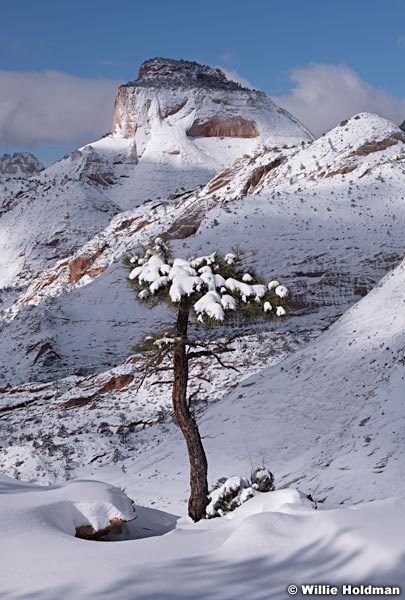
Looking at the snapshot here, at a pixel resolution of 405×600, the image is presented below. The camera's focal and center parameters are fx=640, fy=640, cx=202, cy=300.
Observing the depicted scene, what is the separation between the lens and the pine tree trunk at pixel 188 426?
8.59 metres

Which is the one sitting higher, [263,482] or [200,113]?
[200,113]

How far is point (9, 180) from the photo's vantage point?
94188mm

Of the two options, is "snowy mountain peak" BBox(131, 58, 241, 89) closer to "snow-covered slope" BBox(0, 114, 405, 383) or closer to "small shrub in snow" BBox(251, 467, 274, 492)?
"snow-covered slope" BBox(0, 114, 405, 383)

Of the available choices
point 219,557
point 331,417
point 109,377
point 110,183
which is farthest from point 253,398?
point 110,183

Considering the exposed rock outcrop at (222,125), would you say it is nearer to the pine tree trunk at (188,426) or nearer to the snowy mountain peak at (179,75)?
the snowy mountain peak at (179,75)

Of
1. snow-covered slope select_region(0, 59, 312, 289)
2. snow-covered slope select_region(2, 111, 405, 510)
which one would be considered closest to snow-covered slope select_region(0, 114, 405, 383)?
snow-covered slope select_region(2, 111, 405, 510)

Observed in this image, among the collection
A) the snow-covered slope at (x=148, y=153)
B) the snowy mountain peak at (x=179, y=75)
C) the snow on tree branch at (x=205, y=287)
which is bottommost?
the snow on tree branch at (x=205, y=287)

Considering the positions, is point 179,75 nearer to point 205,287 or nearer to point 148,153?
point 148,153

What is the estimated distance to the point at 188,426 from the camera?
8750mm

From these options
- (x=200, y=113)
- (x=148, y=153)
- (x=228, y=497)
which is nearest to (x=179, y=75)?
(x=200, y=113)

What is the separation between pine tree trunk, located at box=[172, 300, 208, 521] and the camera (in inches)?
338

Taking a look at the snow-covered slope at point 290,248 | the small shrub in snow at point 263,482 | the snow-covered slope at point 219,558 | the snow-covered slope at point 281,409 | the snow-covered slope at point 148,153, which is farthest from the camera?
the snow-covered slope at point 148,153

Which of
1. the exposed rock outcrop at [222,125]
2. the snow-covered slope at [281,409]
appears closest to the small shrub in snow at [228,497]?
the snow-covered slope at [281,409]

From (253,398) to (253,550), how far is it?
10.9 m
